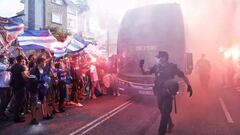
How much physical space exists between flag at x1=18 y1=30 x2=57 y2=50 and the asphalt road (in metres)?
2.40

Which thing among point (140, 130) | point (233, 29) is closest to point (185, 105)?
point (140, 130)

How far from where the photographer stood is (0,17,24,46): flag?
38.1 ft

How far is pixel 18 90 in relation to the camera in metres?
9.74

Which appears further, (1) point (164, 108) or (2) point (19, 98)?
(2) point (19, 98)

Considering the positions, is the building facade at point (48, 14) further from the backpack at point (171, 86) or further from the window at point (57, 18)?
the backpack at point (171, 86)

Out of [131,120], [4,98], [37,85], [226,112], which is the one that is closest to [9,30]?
[4,98]

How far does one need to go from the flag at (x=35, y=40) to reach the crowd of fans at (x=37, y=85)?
0.40m

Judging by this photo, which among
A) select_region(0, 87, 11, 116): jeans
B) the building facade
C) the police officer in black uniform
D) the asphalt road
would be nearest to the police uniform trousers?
the police officer in black uniform

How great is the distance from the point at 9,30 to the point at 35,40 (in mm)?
1086

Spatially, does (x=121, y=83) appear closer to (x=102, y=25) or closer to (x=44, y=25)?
(x=102, y=25)

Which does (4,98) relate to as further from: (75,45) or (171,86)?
(171,86)

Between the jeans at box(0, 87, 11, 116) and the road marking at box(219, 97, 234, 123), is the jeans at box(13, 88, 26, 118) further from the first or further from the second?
the road marking at box(219, 97, 234, 123)

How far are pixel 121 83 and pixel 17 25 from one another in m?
4.26

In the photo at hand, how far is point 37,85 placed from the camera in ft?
31.0
